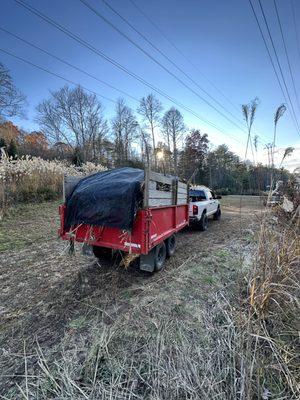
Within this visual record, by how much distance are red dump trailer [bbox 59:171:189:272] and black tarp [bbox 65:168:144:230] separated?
14cm

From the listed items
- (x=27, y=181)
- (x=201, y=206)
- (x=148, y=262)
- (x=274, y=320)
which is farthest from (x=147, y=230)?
(x=27, y=181)

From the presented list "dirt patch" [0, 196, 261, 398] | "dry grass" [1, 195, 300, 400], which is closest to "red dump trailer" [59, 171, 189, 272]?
"dirt patch" [0, 196, 261, 398]

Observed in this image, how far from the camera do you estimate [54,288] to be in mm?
3947

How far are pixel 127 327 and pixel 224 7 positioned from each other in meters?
8.38

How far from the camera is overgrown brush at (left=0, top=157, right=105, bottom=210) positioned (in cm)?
1028

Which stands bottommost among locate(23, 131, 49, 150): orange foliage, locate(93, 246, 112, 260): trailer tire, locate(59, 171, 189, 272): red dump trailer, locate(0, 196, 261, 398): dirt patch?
locate(0, 196, 261, 398): dirt patch

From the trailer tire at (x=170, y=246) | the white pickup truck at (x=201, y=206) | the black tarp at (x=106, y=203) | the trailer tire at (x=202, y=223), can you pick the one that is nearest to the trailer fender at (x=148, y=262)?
the black tarp at (x=106, y=203)

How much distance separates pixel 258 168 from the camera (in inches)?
131

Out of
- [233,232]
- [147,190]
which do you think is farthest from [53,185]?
[147,190]

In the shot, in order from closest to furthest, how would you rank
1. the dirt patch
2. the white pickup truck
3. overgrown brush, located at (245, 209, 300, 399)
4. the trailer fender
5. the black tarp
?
1. overgrown brush, located at (245, 209, 300, 399)
2. the dirt patch
3. the black tarp
4. the trailer fender
5. the white pickup truck

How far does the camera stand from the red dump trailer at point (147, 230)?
3.89 metres

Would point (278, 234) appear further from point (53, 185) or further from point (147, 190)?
point (53, 185)

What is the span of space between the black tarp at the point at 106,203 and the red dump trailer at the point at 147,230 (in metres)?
0.14

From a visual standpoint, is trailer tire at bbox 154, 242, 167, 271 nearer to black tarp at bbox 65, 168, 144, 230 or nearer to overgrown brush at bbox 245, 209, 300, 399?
black tarp at bbox 65, 168, 144, 230
